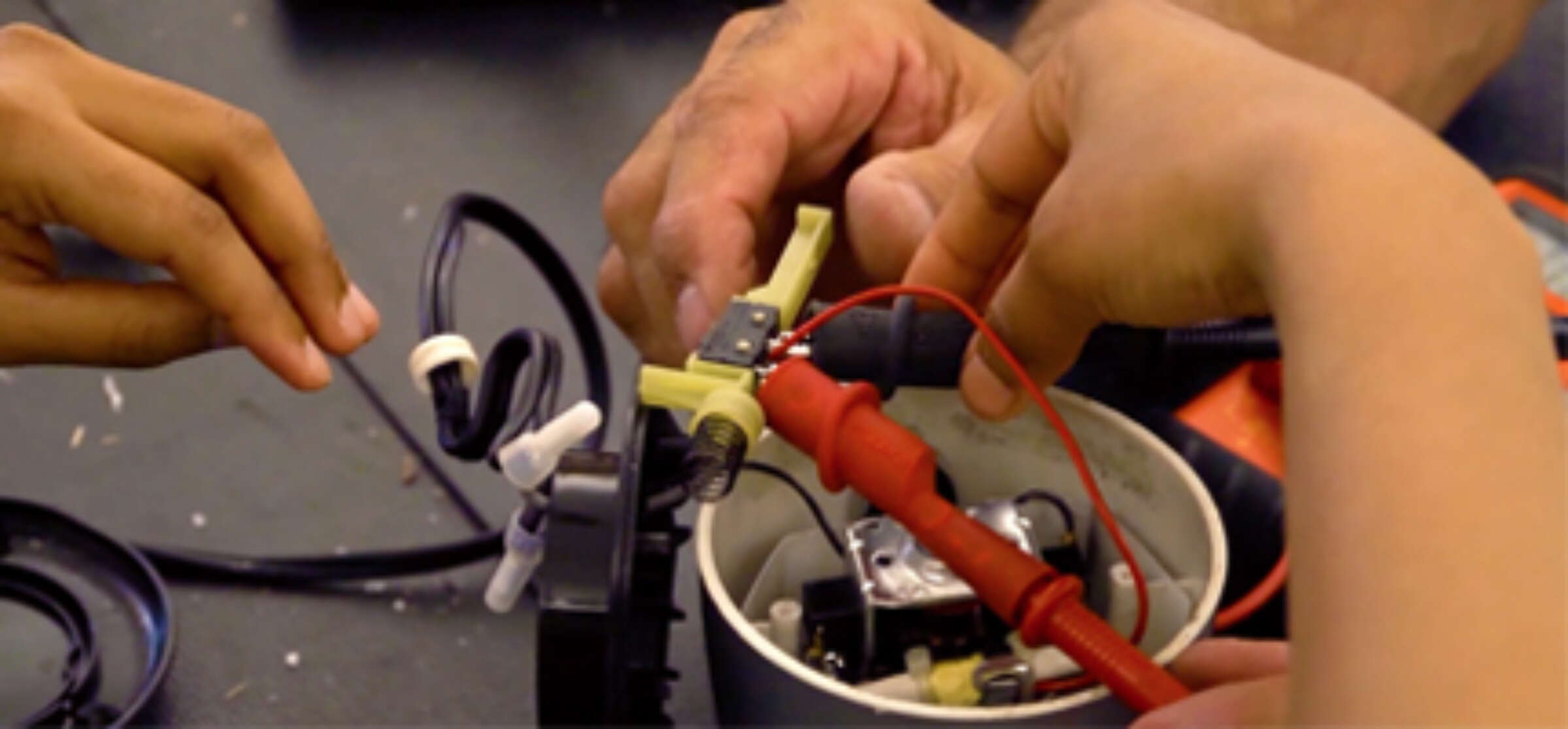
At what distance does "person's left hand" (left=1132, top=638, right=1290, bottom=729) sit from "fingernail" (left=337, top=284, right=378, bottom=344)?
216 mm

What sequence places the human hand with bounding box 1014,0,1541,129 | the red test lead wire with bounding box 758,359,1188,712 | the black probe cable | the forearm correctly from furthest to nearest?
the human hand with bounding box 1014,0,1541,129 → the black probe cable → the red test lead wire with bounding box 758,359,1188,712 → the forearm

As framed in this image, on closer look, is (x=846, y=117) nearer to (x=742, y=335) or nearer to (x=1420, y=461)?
(x=742, y=335)

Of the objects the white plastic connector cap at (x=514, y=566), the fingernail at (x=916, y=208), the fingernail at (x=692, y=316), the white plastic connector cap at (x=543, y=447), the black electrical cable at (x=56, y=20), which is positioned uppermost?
the black electrical cable at (x=56, y=20)

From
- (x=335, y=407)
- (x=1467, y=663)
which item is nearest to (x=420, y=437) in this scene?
(x=335, y=407)

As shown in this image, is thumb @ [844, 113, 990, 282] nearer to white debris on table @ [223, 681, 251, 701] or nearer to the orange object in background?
the orange object in background

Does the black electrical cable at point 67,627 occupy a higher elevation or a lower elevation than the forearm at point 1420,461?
lower

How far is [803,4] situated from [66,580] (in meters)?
0.31

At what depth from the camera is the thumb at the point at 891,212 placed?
346 millimetres

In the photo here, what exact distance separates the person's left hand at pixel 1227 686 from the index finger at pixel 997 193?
0.12 meters

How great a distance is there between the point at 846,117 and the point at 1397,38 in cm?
26

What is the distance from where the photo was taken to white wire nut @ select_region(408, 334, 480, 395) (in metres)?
0.31

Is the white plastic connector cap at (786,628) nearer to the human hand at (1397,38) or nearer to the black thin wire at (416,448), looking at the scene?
the black thin wire at (416,448)

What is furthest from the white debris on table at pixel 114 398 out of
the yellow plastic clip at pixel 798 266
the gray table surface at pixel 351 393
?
the yellow plastic clip at pixel 798 266

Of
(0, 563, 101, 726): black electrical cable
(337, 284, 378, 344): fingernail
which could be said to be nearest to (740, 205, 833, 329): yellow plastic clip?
(337, 284, 378, 344): fingernail
